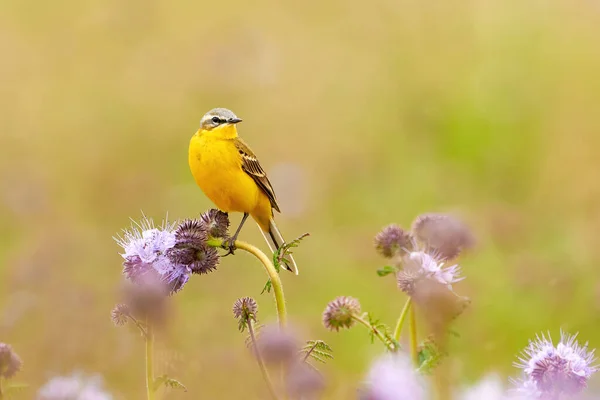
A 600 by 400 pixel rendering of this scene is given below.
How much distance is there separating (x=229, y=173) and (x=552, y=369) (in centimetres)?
246

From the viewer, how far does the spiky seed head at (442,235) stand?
3121mm

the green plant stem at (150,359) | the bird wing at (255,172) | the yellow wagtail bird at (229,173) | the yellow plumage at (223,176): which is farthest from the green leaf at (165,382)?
the bird wing at (255,172)

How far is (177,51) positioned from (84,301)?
25.6 ft

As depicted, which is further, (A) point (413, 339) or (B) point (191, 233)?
(B) point (191, 233)

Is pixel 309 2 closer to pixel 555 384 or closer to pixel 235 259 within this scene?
pixel 235 259

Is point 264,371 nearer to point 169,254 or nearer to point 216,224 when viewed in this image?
point 169,254

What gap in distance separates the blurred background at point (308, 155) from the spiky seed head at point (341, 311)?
51 centimetres

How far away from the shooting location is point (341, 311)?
281cm

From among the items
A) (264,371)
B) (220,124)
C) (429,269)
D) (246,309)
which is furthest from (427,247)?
(220,124)

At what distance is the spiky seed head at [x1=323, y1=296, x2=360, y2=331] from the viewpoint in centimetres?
281

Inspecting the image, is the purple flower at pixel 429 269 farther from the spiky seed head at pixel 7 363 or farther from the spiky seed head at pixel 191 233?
the spiky seed head at pixel 7 363

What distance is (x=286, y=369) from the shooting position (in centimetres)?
200

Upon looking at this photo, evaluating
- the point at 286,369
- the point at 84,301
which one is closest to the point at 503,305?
the point at 84,301

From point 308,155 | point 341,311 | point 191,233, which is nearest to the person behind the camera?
point 341,311
